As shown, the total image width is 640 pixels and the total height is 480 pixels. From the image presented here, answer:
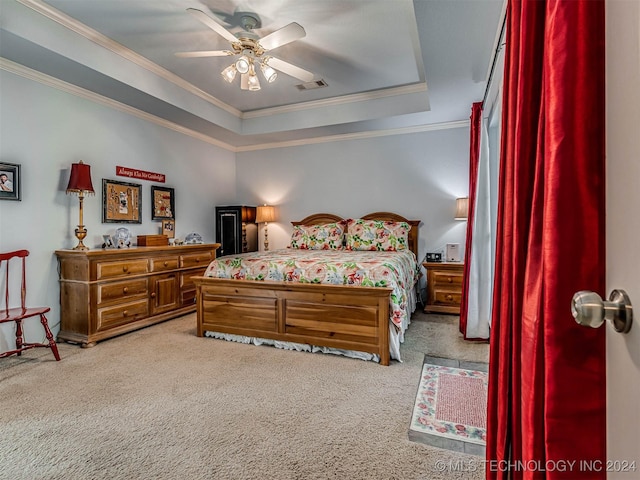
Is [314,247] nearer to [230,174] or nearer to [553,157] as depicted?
[230,174]

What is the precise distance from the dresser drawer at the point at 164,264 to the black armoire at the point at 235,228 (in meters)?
1.31

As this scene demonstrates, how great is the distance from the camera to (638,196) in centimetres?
49

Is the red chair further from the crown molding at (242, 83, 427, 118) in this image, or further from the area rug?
the crown molding at (242, 83, 427, 118)

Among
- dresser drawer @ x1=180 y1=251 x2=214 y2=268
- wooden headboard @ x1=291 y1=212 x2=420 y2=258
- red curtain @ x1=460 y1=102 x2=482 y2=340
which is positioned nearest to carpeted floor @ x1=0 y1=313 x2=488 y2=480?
red curtain @ x1=460 y1=102 x2=482 y2=340

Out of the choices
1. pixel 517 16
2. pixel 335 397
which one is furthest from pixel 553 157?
pixel 335 397

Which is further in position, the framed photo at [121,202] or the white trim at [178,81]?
the framed photo at [121,202]

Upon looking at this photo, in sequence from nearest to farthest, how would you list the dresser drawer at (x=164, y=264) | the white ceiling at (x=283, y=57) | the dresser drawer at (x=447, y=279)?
the white ceiling at (x=283, y=57) → the dresser drawer at (x=164, y=264) → the dresser drawer at (x=447, y=279)

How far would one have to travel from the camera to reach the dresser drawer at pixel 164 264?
12.6 ft

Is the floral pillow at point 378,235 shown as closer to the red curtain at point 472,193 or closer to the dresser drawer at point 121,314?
the red curtain at point 472,193

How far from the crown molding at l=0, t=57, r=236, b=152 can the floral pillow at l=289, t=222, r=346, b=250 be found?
2.12 meters

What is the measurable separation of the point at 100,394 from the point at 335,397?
5.07ft

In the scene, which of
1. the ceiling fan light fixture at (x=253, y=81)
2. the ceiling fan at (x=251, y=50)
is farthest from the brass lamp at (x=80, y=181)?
the ceiling fan light fixture at (x=253, y=81)

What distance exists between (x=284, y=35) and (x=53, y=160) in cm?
254

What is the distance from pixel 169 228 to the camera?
460 cm
